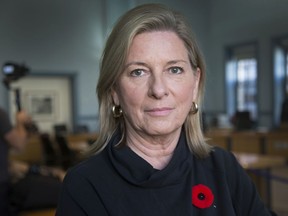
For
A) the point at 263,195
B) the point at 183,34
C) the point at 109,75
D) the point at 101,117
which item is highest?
the point at 183,34

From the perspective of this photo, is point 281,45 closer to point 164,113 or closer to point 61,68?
point 61,68

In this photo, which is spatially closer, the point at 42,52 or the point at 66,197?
the point at 66,197

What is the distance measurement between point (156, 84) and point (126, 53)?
118mm

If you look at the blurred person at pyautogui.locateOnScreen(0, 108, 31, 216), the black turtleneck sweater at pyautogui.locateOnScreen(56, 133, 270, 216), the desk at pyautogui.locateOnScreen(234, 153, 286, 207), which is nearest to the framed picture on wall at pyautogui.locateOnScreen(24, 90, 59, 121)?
the desk at pyautogui.locateOnScreen(234, 153, 286, 207)

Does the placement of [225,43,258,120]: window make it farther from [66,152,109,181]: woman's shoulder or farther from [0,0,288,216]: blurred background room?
[66,152,109,181]: woman's shoulder

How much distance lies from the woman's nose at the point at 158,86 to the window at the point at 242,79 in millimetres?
8640

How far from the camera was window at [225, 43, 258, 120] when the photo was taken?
31.7 feet

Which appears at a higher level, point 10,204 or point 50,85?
point 50,85

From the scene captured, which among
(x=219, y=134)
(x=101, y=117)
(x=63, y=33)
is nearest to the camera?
(x=101, y=117)

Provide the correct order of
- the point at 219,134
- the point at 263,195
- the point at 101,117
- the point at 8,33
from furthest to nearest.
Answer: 1. the point at 8,33
2. the point at 219,134
3. the point at 263,195
4. the point at 101,117

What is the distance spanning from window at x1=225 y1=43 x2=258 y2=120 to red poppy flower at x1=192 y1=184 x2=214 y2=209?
8.53 m

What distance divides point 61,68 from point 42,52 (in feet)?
1.85

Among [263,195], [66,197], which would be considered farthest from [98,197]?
[263,195]

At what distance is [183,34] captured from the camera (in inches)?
45.2
